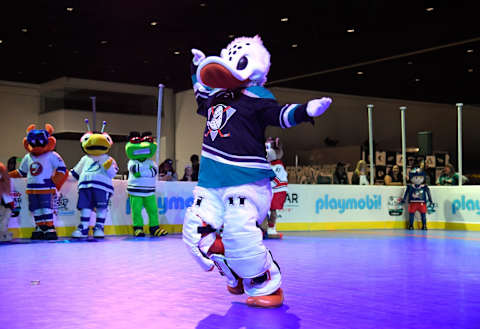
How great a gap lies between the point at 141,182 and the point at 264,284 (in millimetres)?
5891

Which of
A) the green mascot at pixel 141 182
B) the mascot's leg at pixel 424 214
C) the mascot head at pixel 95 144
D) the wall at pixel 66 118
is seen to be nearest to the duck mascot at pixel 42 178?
the mascot head at pixel 95 144

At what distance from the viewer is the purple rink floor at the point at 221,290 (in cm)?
321

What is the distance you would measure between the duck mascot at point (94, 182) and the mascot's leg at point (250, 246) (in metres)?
5.39

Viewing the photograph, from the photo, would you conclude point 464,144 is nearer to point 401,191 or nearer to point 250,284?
point 401,191

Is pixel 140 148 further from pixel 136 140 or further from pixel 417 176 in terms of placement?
pixel 417 176

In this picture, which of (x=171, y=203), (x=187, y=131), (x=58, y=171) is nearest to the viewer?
(x=58, y=171)

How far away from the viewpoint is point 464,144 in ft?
81.8

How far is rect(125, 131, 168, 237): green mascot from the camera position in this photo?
9.29 metres

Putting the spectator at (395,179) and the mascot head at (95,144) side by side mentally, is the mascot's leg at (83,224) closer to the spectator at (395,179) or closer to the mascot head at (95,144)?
the mascot head at (95,144)

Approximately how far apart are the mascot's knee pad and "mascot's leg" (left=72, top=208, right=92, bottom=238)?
5.47 metres

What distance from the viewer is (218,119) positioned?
3.93 m

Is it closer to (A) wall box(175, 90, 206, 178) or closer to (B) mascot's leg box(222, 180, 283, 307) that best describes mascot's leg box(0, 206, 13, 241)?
(B) mascot's leg box(222, 180, 283, 307)

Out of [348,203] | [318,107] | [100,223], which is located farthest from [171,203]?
[318,107]

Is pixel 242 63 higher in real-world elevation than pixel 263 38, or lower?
lower
